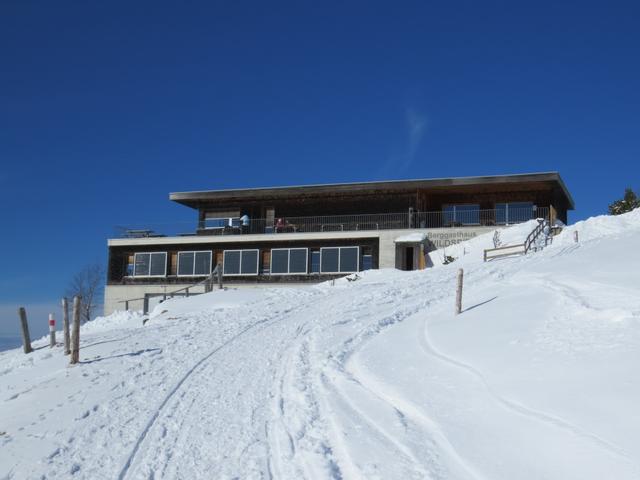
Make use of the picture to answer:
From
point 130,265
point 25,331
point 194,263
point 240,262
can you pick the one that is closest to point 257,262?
point 240,262

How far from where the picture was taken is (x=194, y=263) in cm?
3272

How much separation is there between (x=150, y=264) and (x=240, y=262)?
5770 millimetres

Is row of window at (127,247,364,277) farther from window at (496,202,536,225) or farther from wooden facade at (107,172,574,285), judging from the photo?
Answer: window at (496,202,536,225)

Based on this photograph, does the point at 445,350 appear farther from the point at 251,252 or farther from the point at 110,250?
the point at 110,250

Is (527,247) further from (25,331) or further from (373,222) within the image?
(25,331)

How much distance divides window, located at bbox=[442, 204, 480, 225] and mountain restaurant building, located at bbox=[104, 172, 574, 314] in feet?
0.18

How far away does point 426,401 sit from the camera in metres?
7.16

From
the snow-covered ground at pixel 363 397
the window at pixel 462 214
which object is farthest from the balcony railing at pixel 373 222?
the snow-covered ground at pixel 363 397

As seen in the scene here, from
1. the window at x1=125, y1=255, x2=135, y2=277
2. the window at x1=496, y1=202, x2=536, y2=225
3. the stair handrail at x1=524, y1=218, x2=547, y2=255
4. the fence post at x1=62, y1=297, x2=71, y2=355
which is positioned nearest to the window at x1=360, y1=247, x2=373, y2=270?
the window at x1=496, y1=202, x2=536, y2=225

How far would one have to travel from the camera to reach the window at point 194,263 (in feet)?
107

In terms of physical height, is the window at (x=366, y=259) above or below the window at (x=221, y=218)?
below

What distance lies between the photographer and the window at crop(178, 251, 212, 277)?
107 ft

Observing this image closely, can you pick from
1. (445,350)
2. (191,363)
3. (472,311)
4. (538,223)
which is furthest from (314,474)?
(538,223)

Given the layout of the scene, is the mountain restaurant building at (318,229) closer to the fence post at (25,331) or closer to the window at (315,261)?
the window at (315,261)
